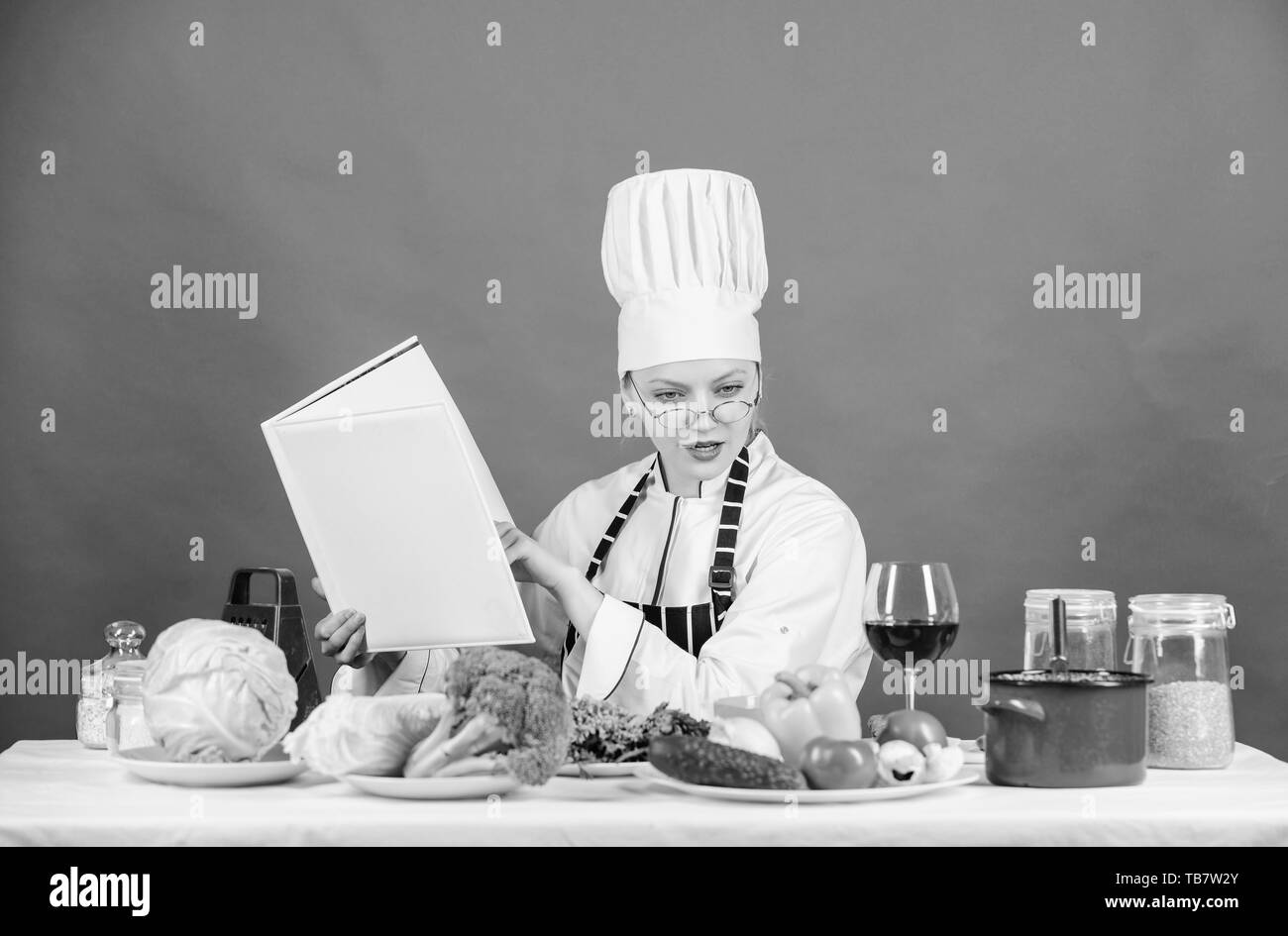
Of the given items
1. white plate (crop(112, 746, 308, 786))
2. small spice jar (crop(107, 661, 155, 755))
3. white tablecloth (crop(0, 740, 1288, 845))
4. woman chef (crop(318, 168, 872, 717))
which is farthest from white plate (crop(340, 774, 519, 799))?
woman chef (crop(318, 168, 872, 717))

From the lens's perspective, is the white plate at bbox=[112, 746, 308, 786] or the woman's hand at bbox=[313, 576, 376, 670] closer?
the white plate at bbox=[112, 746, 308, 786]

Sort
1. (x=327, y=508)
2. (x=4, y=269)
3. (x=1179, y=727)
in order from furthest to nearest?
(x=4, y=269), (x=327, y=508), (x=1179, y=727)

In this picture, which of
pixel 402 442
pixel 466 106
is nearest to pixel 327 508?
pixel 402 442

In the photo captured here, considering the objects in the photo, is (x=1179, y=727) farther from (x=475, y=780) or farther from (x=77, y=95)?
(x=77, y=95)

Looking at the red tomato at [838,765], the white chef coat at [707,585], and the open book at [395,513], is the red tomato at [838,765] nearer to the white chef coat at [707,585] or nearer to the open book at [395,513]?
the open book at [395,513]

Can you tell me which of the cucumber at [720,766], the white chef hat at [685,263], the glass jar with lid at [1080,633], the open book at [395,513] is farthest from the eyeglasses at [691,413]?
the cucumber at [720,766]

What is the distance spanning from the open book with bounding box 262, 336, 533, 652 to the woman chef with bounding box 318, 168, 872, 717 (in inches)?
17.0

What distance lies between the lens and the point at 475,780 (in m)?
1.73

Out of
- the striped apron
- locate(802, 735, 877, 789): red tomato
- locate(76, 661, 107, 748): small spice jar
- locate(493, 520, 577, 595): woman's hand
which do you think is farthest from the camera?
the striped apron

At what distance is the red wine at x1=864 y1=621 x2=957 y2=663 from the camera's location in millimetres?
1927

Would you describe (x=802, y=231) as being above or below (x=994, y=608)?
above

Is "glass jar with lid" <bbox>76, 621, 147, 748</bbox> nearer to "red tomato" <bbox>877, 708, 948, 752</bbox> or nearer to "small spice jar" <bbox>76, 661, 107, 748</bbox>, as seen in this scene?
"small spice jar" <bbox>76, 661, 107, 748</bbox>

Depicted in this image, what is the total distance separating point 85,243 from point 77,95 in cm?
46
